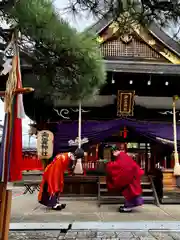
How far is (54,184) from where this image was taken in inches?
301

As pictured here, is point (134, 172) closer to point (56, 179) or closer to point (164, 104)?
point (56, 179)

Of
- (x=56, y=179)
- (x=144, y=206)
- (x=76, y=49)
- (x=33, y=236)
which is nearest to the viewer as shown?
(x=76, y=49)

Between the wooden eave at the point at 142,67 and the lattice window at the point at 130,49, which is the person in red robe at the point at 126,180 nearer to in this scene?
the wooden eave at the point at 142,67

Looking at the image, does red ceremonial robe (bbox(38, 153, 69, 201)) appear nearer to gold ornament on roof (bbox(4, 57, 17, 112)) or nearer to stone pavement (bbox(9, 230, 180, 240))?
stone pavement (bbox(9, 230, 180, 240))

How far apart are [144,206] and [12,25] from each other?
631 cm

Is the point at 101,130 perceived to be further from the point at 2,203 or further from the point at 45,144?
the point at 2,203

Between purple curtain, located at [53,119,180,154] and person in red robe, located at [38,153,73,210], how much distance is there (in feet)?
3.80

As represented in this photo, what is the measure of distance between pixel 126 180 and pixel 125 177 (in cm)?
8

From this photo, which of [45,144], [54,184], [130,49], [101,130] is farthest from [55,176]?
[130,49]

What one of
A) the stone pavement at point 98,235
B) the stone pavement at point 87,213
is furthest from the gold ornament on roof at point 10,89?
the stone pavement at point 87,213

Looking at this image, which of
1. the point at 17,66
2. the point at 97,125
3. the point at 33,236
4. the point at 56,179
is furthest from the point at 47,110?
the point at 17,66

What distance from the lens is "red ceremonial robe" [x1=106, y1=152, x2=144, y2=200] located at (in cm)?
768

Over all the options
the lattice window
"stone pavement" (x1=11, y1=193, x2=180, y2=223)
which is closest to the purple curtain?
"stone pavement" (x1=11, y1=193, x2=180, y2=223)

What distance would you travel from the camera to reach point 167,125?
918cm
